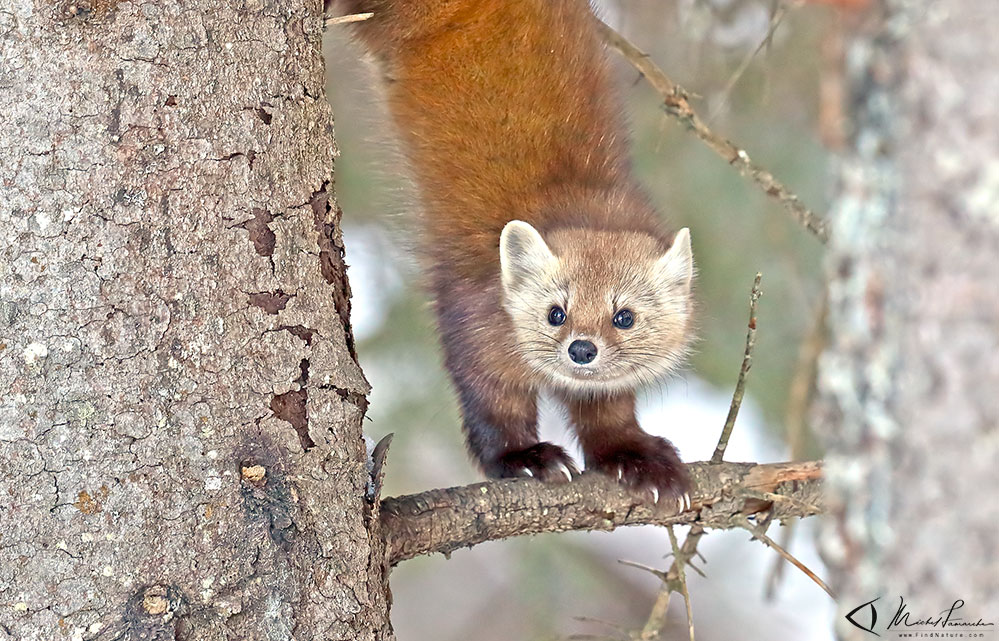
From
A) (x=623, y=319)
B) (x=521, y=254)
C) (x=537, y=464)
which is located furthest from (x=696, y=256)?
(x=537, y=464)

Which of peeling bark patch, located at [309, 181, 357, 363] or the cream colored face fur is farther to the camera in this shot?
the cream colored face fur

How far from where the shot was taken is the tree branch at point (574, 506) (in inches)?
104

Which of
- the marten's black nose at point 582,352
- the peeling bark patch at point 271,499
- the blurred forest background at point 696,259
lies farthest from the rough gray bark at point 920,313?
the blurred forest background at point 696,259

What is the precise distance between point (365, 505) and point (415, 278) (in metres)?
1.97

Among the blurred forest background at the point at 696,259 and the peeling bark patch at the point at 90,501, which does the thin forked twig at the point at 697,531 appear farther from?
the peeling bark patch at the point at 90,501

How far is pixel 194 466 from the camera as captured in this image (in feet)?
7.10

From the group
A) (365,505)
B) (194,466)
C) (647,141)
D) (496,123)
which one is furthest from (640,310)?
(194,466)

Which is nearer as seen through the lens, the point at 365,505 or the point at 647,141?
the point at 365,505

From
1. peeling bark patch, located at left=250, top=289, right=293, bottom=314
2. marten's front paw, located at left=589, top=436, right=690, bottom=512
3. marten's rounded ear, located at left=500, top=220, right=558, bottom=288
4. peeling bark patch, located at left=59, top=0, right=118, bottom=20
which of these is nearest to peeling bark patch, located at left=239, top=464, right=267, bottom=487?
peeling bark patch, located at left=250, top=289, right=293, bottom=314

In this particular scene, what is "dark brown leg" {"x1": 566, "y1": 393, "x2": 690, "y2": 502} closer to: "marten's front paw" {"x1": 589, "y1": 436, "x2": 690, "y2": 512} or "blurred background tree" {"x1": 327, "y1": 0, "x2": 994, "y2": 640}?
"marten's front paw" {"x1": 589, "y1": 436, "x2": 690, "y2": 512}

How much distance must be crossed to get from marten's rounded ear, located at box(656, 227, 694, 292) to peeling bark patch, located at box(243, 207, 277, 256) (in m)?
1.88

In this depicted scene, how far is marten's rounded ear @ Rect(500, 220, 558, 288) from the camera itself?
3.72 metres

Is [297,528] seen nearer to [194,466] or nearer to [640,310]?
[194,466]

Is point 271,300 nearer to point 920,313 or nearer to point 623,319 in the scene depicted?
point 920,313
